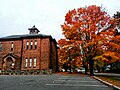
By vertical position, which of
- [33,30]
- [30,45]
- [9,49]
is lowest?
[9,49]

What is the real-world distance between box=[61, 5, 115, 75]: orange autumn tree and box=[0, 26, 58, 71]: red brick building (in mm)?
12394

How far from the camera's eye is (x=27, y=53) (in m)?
44.3

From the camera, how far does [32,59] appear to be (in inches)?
1710

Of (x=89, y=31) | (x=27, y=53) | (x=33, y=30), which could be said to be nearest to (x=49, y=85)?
(x=89, y=31)

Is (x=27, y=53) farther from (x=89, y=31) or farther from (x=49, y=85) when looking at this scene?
(x=49, y=85)

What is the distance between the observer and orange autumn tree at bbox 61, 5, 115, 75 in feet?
100

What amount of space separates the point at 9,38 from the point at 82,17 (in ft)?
72.0

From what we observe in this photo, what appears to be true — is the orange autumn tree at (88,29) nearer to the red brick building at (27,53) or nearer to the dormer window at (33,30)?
the red brick building at (27,53)

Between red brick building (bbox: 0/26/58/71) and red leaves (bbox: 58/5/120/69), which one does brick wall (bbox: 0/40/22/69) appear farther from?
red leaves (bbox: 58/5/120/69)

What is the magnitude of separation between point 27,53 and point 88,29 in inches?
727

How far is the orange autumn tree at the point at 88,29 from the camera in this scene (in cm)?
3055

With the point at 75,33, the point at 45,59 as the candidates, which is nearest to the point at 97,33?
the point at 75,33

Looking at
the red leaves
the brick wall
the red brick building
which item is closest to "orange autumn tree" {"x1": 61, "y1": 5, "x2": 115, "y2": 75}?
the red leaves

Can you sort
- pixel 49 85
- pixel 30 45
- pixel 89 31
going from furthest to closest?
pixel 30 45 < pixel 89 31 < pixel 49 85
